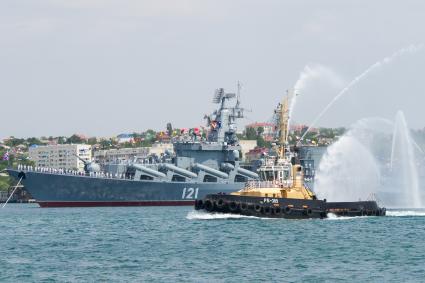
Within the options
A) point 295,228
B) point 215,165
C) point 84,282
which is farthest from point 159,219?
point 215,165

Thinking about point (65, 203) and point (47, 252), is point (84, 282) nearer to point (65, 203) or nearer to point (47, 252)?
point (47, 252)

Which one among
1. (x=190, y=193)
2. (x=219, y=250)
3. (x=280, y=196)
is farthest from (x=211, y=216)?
(x=190, y=193)

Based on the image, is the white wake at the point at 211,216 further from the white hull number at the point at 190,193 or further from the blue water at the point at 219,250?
the white hull number at the point at 190,193

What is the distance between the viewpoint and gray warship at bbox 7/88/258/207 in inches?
4619

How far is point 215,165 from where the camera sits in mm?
129250

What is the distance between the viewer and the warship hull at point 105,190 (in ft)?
383

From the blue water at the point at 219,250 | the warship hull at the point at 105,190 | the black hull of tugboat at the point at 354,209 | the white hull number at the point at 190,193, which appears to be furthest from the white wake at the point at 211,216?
the white hull number at the point at 190,193

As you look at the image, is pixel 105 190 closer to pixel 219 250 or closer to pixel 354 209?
pixel 354 209

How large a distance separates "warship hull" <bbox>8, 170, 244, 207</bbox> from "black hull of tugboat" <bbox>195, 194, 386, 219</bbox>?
48946 millimetres

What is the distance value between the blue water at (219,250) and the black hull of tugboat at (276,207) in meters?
0.62

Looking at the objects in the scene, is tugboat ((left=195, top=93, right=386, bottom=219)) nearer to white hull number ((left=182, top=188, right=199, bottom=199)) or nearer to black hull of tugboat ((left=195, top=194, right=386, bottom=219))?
black hull of tugboat ((left=195, top=194, right=386, bottom=219))

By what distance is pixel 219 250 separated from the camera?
5253 cm

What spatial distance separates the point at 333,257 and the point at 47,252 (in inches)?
589

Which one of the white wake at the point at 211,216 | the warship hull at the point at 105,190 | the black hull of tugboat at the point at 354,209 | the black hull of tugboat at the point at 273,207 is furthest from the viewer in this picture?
the warship hull at the point at 105,190
